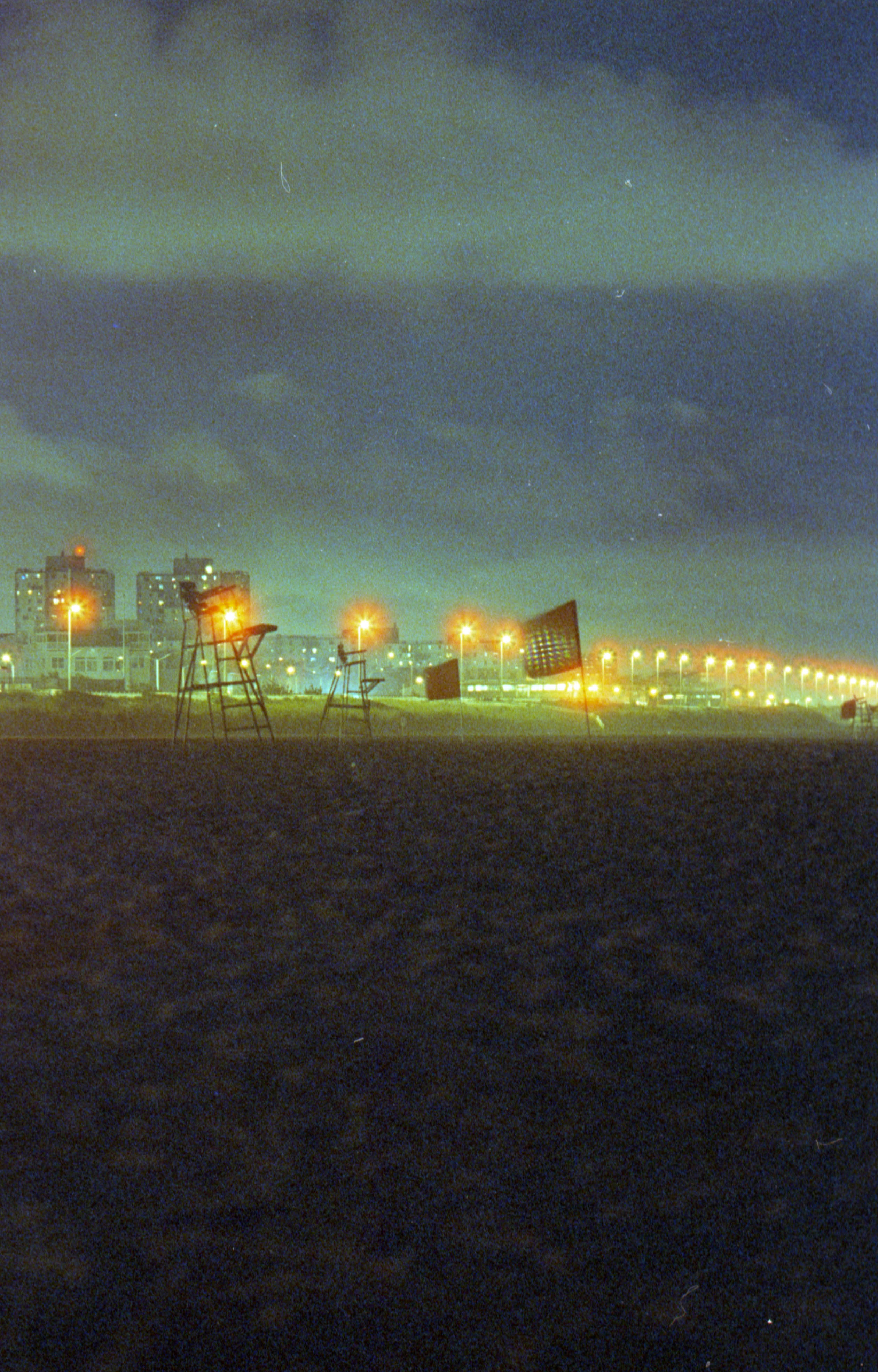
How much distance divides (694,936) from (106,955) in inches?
74.5

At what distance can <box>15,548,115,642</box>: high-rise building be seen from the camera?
7806 centimetres

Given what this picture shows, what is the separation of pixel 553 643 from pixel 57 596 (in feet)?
200

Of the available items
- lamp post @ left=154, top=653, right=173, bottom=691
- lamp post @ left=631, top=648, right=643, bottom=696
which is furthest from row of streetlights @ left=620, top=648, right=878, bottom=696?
lamp post @ left=154, top=653, right=173, bottom=691

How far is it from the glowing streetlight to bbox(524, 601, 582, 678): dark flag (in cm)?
2773

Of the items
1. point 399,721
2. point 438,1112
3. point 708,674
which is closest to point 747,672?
point 708,674

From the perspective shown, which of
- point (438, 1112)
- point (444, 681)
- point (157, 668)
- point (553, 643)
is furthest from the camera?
point (157, 668)

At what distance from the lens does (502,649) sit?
50.3m

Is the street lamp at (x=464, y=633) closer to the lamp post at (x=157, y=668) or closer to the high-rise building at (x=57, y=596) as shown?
the lamp post at (x=157, y=668)

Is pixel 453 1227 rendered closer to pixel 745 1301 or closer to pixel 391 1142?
pixel 391 1142

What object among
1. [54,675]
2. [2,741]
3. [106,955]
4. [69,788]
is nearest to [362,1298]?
[106,955]

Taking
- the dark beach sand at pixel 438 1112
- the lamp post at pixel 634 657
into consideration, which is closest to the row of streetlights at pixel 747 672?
the lamp post at pixel 634 657

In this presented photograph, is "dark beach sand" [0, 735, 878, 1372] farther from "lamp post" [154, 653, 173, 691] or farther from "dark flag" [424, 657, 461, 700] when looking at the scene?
"lamp post" [154, 653, 173, 691]

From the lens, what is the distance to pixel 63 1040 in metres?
2.76

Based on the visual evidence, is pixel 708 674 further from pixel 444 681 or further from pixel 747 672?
pixel 444 681
